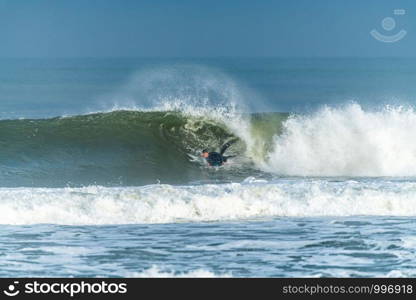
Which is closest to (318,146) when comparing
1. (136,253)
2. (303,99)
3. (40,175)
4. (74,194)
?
(40,175)

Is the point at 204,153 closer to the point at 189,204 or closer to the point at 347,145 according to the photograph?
the point at 347,145

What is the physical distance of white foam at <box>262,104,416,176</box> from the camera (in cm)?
2797

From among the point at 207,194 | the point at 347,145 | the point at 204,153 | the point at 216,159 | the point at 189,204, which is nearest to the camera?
the point at 189,204

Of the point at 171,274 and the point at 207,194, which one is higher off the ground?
the point at 207,194

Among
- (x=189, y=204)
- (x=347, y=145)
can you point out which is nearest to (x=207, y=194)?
(x=189, y=204)

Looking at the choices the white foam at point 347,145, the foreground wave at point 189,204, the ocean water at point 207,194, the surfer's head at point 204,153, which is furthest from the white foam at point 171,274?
the surfer's head at point 204,153

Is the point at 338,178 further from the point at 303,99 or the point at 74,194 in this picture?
the point at 303,99

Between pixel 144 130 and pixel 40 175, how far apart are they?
627cm

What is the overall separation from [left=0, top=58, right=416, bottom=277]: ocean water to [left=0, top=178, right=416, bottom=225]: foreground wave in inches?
1.6

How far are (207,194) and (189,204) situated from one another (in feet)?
3.51

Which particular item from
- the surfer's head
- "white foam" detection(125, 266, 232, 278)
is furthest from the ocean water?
the surfer's head

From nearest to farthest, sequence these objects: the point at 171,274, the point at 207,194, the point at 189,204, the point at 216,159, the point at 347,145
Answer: the point at 171,274 → the point at 189,204 → the point at 207,194 → the point at 216,159 → the point at 347,145

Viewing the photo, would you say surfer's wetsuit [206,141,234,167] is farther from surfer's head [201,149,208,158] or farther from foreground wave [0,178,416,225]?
foreground wave [0,178,416,225]

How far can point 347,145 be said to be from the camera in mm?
29891
